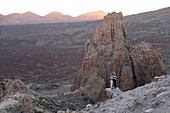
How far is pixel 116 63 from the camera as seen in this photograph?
24.0 metres

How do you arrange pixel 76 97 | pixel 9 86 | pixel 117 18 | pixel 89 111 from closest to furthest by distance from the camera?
pixel 89 111, pixel 9 86, pixel 76 97, pixel 117 18

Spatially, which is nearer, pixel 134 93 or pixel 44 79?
pixel 134 93

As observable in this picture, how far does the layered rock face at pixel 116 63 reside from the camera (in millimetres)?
23125

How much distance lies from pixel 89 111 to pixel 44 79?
2964 cm

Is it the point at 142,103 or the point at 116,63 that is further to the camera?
the point at 116,63

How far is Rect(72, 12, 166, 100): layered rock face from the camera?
23.1 metres

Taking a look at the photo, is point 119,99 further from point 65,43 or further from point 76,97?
point 65,43

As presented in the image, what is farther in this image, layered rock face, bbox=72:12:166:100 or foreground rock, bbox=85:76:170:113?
layered rock face, bbox=72:12:166:100

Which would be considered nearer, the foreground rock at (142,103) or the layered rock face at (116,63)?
the foreground rock at (142,103)

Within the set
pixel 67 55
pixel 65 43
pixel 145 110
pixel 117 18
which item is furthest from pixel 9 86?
pixel 65 43

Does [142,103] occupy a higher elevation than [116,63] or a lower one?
higher

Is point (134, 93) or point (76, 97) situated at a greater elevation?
point (134, 93)

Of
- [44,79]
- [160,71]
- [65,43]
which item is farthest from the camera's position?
[65,43]

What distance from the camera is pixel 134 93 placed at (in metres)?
12.6
